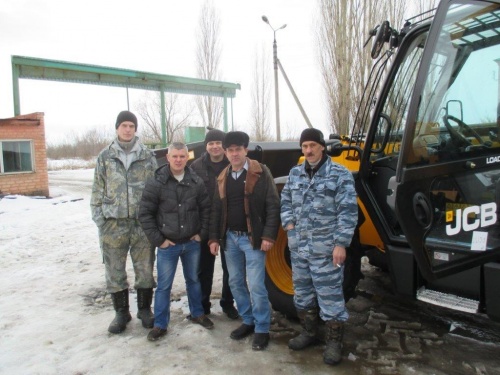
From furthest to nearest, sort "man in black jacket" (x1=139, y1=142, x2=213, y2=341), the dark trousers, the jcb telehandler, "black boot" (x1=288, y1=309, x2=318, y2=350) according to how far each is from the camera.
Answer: the dark trousers, "man in black jacket" (x1=139, y1=142, x2=213, y2=341), "black boot" (x1=288, y1=309, x2=318, y2=350), the jcb telehandler

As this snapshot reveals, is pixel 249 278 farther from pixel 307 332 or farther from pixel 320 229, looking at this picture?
pixel 320 229

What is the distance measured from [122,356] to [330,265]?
5.46 feet

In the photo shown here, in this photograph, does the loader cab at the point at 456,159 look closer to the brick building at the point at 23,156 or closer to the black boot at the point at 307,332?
the black boot at the point at 307,332

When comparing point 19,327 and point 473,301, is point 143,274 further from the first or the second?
point 473,301

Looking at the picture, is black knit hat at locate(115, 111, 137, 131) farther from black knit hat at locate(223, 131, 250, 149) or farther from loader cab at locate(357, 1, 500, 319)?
loader cab at locate(357, 1, 500, 319)

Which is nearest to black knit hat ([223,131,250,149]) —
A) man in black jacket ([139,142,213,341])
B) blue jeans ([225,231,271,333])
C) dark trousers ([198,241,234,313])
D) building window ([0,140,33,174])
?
man in black jacket ([139,142,213,341])

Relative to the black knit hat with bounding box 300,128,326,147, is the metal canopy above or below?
above

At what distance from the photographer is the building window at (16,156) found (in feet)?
35.3

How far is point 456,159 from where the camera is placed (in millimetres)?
2346

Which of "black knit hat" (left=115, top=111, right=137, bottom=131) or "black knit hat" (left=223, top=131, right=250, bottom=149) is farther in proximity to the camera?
"black knit hat" (left=115, top=111, right=137, bottom=131)

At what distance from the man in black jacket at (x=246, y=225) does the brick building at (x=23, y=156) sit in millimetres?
9786

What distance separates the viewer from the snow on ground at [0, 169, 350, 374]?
2.80 meters

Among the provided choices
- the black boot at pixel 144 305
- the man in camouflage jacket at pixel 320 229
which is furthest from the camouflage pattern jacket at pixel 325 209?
the black boot at pixel 144 305

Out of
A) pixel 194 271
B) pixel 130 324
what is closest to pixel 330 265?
pixel 194 271
